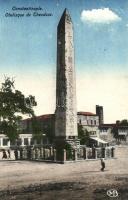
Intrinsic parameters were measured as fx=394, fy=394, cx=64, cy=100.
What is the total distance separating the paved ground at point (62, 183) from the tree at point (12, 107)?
11.1 meters

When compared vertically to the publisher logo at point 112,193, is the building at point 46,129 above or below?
above

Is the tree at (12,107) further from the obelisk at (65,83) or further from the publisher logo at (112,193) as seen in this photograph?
the publisher logo at (112,193)

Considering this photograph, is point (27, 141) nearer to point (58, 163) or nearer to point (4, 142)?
point (4, 142)

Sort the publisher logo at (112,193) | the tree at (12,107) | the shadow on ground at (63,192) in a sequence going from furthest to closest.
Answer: the tree at (12,107) < the publisher logo at (112,193) < the shadow on ground at (63,192)

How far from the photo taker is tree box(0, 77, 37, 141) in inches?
1255

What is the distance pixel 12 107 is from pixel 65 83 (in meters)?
8.14

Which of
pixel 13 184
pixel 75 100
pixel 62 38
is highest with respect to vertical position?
pixel 62 38

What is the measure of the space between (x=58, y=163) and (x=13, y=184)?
9.20m

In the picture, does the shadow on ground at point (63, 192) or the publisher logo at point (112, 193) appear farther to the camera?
the publisher logo at point (112, 193)

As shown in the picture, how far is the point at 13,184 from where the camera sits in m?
16.1

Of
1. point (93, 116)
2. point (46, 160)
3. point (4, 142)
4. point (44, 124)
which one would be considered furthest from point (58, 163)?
point (93, 116)

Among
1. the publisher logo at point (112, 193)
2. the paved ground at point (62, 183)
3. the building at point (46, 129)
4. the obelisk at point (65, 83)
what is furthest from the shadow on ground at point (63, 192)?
the building at point (46, 129)

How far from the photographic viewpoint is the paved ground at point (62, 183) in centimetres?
1321

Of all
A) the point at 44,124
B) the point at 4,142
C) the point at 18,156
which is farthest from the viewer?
the point at 44,124
